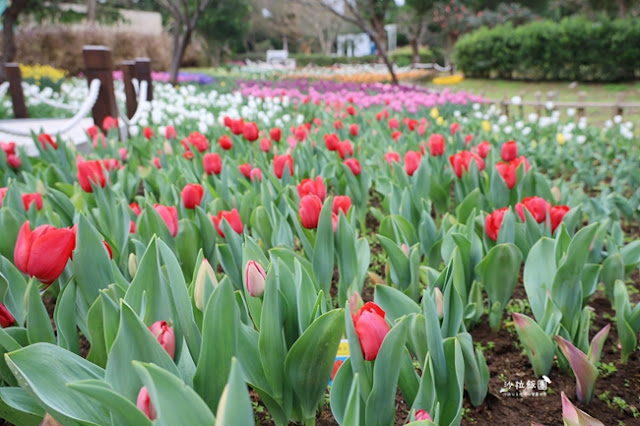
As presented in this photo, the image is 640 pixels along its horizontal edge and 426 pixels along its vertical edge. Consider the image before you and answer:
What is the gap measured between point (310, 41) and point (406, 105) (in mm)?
43979

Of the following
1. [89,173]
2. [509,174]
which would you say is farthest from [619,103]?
[89,173]

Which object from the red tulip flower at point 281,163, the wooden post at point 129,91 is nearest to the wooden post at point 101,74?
the wooden post at point 129,91

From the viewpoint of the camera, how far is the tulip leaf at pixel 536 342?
1397mm

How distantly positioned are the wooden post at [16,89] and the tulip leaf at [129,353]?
8058mm

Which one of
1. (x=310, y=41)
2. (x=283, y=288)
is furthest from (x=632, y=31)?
(x=310, y=41)

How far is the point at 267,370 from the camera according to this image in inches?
41.9

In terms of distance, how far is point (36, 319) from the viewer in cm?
108

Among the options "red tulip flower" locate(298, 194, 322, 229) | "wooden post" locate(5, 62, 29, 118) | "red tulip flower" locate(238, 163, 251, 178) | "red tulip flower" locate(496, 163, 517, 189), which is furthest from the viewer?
"wooden post" locate(5, 62, 29, 118)

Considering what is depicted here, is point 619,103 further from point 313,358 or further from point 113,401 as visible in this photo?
point 113,401

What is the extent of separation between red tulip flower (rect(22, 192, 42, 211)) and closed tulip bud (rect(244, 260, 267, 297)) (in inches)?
41.9

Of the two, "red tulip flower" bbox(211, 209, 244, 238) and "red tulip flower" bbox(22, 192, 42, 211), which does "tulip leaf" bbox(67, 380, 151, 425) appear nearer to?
"red tulip flower" bbox(211, 209, 244, 238)

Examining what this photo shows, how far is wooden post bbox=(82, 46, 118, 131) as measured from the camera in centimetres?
489

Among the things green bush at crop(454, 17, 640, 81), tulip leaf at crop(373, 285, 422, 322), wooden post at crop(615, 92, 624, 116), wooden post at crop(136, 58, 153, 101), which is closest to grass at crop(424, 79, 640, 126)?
green bush at crop(454, 17, 640, 81)

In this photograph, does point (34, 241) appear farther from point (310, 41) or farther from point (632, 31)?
point (310, 41)
